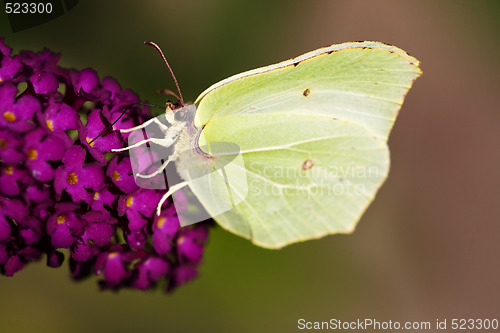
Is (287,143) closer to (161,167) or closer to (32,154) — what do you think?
(161,167)

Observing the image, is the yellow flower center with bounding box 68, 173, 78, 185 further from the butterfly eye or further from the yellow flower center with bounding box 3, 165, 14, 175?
the butterfly eye

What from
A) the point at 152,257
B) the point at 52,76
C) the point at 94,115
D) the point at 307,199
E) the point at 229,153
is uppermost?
the point at 52,76

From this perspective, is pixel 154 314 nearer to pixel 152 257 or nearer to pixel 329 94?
pixel 152 257

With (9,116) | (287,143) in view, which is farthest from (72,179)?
(287,143)

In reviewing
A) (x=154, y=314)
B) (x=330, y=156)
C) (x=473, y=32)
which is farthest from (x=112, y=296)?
(x=473, y=32)

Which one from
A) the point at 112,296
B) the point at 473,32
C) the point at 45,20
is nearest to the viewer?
the point at 112,296

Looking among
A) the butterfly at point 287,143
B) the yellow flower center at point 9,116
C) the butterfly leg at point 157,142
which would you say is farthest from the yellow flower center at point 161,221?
the yellow flower center at point 9,116

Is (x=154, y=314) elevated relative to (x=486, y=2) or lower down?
lower down

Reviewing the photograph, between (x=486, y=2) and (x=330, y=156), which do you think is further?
(x=486, y=2)
